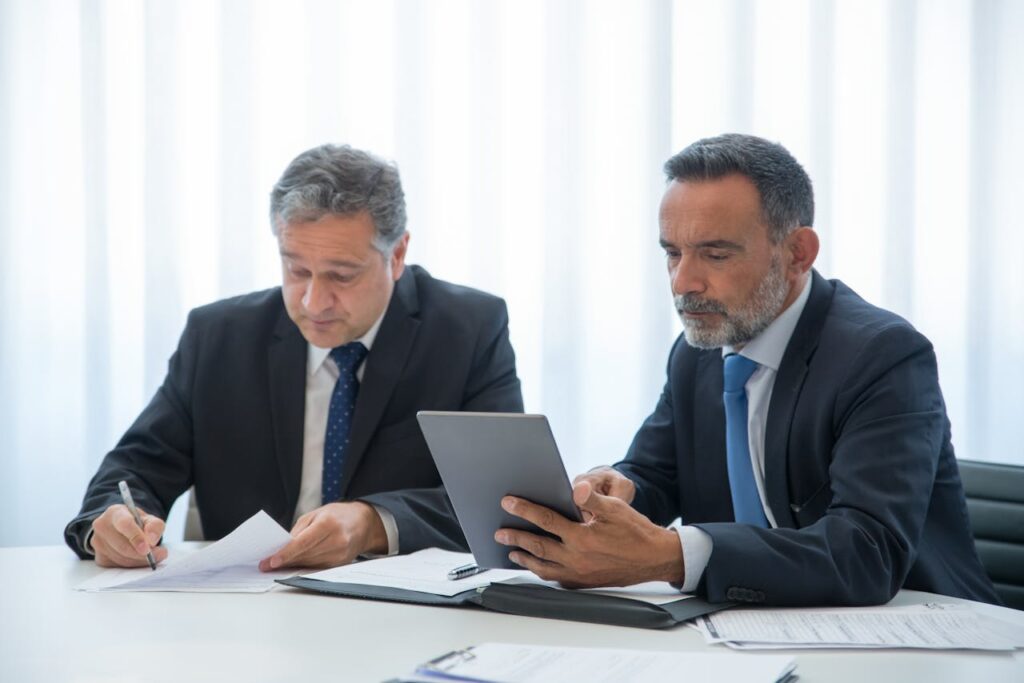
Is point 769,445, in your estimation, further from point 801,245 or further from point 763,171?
point 763,171

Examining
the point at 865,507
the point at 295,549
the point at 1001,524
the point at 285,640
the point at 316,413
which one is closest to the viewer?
the point at 285,640

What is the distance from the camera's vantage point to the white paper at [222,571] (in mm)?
1827

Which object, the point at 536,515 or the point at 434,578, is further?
the point at 434,578

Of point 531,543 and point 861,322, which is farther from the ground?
point 861,322

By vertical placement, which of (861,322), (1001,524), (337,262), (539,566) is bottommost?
(1001,524)

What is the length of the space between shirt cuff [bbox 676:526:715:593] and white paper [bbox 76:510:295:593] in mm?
666

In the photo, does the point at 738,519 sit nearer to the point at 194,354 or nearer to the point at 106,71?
the point at 194,354

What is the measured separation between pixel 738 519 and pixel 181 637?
1.14m

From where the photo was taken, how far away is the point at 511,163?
367 centimetres

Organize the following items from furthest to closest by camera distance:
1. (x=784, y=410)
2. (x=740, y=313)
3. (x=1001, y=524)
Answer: (x=1001, y=524), (x=740, y=313), (x=784, y=410)

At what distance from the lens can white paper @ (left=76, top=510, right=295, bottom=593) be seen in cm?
183

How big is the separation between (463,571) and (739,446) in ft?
2.14

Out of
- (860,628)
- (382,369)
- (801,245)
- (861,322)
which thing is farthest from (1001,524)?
(382,369)

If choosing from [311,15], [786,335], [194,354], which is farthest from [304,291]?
[311,15]
